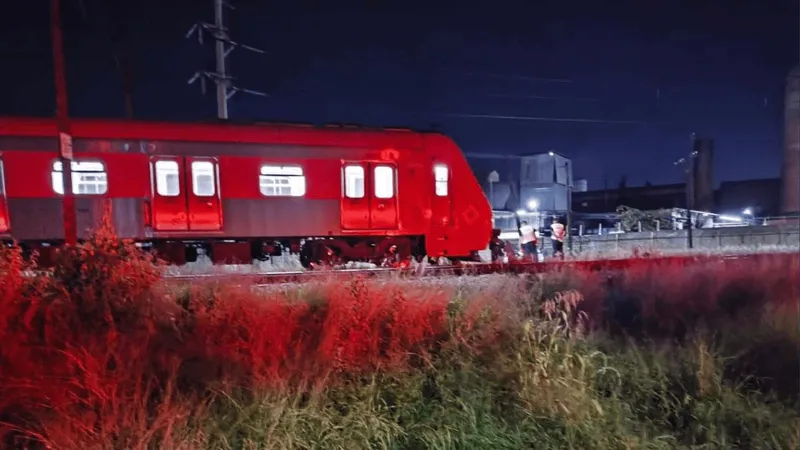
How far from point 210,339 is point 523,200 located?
133ft

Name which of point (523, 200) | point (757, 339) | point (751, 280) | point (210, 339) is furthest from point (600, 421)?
point (523, 200)

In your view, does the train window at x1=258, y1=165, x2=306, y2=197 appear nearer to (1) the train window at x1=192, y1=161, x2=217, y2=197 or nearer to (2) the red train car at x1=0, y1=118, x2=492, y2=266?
(2) the red train car at x1=0, y1=118, x2=492, y2=266

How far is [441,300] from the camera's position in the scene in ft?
19.2

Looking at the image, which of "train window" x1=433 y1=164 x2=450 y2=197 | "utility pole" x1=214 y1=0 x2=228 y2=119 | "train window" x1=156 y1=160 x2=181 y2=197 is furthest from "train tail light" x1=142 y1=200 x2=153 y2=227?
"utility pole" x1=214 y1=0 x2=228 y2=119

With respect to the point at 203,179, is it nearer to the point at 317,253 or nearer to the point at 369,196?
the point at 317,253

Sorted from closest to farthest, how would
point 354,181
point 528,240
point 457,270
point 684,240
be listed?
point 457,270, point 354,181, point 528,240, point 684,240

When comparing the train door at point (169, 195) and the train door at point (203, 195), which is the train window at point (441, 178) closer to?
the train door at point (203, 195)

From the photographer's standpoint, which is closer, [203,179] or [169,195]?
[169,195]

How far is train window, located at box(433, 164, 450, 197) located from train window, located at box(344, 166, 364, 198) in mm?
1825

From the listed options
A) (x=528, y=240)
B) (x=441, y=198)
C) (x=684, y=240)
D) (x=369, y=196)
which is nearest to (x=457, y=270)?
(x=441, y=198)

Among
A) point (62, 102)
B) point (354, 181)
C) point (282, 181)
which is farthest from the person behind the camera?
point (354, 181)

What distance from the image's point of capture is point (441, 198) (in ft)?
40.6

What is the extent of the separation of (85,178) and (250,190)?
3.20 meters

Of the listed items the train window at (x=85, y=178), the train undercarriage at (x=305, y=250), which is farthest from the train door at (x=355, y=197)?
the train window at (x=85, y=178)
